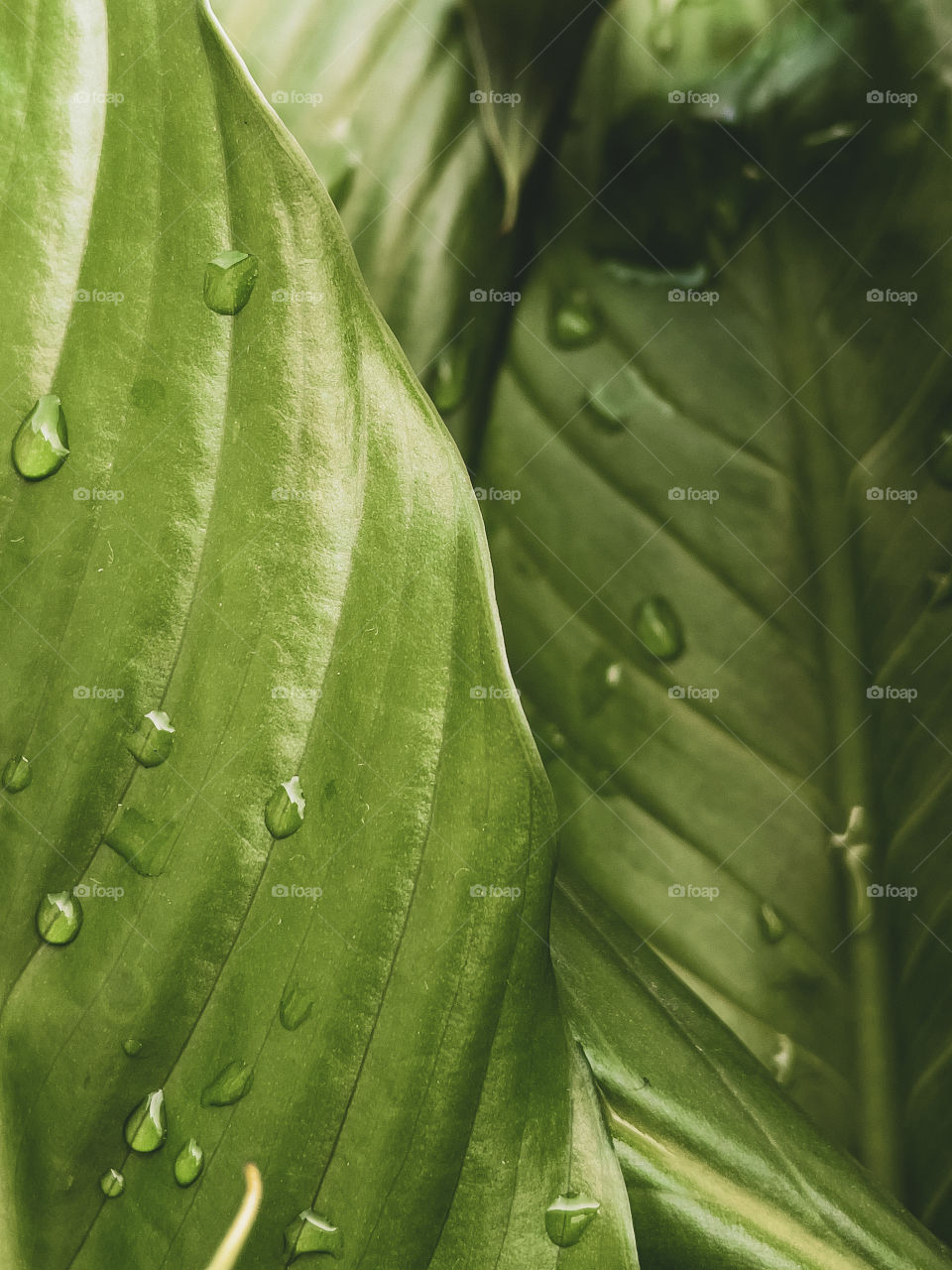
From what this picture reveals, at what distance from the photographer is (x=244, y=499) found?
1.20ft

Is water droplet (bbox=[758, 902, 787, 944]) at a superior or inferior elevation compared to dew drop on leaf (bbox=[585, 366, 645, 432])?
inferior

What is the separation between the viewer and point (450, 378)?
0.66 m

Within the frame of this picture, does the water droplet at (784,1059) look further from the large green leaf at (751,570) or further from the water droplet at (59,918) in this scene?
the water droplet at (59,918)

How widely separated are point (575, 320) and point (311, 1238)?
1.65 feet

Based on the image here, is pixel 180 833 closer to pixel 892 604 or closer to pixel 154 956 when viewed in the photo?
pixel 154 956

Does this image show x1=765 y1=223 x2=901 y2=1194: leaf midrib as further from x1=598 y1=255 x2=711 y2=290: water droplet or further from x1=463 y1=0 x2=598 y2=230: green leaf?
x1=463 y1=0 x2=598 y2=230: green leaf

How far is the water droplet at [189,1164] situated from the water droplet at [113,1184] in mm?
24

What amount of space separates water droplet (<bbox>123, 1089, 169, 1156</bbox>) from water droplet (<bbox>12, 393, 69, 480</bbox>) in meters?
0.24

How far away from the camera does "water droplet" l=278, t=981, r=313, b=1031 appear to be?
376 mm

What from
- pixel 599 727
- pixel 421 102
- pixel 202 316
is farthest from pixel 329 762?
pixel 421 102

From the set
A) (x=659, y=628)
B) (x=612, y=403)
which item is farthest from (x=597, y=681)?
(x=612, y=403)
